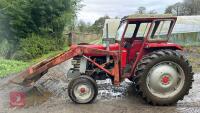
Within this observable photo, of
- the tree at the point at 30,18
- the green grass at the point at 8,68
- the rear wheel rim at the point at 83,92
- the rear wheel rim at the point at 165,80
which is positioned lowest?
the green grass at the point at 8,68

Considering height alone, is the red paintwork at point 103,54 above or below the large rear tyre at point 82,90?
above

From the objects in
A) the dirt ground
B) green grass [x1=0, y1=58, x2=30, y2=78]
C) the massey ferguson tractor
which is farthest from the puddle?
green grass [x1=0, y1=58, x2=30, y2=78]

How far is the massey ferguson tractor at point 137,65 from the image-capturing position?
345 inches

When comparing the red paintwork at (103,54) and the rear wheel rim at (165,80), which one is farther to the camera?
the red paintwork at (103,54)

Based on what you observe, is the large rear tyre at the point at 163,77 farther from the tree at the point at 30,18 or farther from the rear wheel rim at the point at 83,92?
the tree at the point at 30,18

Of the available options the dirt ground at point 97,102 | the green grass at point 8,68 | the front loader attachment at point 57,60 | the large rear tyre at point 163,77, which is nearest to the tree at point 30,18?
the green grass at point 8,68

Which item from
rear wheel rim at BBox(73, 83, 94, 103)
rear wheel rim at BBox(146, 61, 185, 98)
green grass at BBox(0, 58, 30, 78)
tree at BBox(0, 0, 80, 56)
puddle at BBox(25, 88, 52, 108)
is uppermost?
tree at BBox(0, 0, 80, 56)

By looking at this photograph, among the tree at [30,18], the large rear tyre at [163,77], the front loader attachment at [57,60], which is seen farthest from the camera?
the tree at [30,18]

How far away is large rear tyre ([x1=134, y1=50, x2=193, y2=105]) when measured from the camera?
8.70m

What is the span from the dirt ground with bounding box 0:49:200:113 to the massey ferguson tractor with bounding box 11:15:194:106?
0.32 metres

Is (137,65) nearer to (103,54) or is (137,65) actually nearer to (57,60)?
(103,54)

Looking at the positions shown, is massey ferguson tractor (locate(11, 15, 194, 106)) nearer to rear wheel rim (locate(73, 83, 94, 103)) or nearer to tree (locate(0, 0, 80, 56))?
rear wheel rim (locate(73, 83, 94, 103))

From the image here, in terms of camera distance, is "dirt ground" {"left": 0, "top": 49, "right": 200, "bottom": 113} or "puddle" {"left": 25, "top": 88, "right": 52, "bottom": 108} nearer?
"dirt ground" {"left": 0, "top": 49, "right": 200, "bottom": 113}

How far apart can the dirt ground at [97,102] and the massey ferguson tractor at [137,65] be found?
32cm
